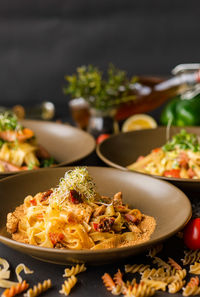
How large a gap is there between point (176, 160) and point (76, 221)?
2160mm

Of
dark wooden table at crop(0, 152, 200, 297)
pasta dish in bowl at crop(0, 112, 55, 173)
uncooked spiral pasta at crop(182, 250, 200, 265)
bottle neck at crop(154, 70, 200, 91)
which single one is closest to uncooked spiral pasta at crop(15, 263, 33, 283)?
dark wooden table at crop(0, 152, 200, 297)

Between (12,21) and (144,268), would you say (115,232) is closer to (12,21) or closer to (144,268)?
(144,268)

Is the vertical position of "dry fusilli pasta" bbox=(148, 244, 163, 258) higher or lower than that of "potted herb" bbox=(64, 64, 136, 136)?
lower

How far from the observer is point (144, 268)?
3.72m

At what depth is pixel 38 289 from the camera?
3406 mm

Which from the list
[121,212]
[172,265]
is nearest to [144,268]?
[172,265]

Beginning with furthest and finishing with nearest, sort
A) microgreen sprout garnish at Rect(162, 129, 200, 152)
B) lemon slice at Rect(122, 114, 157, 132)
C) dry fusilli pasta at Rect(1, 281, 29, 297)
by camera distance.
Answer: lemon slice at Rect(122, 114, 157, 132), microgreen sprout garnish at Rect(162, 129, 200, 152), dry fusilli pasta at Rect(1, 281, 29, 297)

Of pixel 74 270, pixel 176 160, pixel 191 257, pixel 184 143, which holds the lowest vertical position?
pixel 191 257

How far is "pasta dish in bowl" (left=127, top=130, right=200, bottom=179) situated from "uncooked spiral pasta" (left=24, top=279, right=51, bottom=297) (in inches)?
93.5

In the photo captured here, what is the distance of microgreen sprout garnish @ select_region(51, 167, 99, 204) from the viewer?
3.92 meters

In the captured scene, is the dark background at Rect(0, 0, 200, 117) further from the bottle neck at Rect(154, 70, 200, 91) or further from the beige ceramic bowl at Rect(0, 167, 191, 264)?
the beige ceramic bowl at Rect(0, 167, 191, 264)

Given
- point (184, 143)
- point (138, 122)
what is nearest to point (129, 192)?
point (184, 143)

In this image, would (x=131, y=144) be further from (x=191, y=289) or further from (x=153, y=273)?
(x=191, y=289)

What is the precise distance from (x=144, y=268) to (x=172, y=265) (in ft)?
0.83
